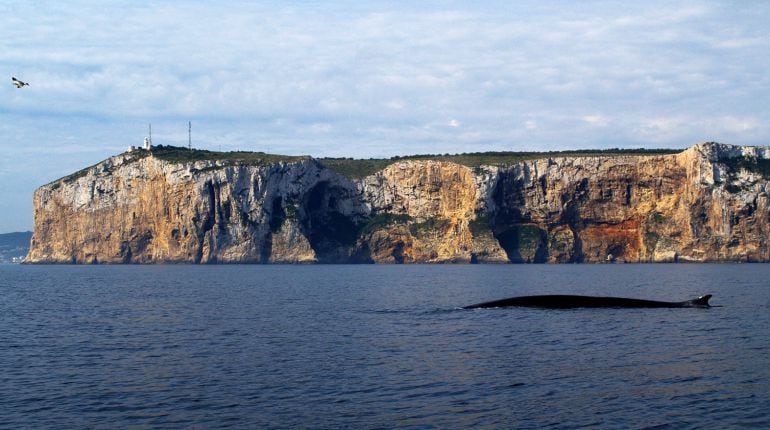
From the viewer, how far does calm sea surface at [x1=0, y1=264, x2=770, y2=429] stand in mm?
22125

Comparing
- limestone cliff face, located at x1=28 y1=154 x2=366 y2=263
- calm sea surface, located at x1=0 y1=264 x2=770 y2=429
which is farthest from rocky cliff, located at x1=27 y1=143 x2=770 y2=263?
calm sea surface, located at x1=0 y1=264 x2=770 y2=429

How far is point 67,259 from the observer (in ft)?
617

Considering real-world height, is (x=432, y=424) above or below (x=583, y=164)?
below

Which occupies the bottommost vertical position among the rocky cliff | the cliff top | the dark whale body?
the dark whale body

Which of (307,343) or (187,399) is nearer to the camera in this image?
(187,399)

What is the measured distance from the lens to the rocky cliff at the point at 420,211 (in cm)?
16138

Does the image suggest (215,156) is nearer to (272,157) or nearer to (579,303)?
(272,157)

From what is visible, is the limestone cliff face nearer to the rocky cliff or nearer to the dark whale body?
the rocky cliff

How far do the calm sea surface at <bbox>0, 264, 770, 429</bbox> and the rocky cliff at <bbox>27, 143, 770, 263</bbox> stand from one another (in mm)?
116106

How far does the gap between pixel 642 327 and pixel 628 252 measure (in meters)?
136

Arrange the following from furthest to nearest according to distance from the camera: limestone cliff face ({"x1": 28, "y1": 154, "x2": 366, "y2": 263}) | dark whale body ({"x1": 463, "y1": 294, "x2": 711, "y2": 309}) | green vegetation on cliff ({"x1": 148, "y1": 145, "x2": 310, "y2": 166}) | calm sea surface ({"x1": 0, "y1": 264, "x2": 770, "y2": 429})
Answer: green vegetation on cliff ({"x1": 148, "y1": 145, "x2": 310, "y2": 166}), limestone cliff face ({"x1": 28, "y1": 154, "x2": 366, "y2": 263}), dark whale body ({"x1": 463, "y1": 294, "x2": 711, "y2": 309}), calm sea surface ({"x1": 0, "y1": 264, "x2": 770, "y2": 429})

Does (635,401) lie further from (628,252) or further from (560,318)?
(628,252)

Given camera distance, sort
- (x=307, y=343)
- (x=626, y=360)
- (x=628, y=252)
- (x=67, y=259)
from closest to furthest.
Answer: (x=626, y=360), (x=307, y=343), (x=628, y=252), (x=67, y=259)

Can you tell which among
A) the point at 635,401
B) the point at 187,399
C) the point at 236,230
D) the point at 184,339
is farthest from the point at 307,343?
the point at 236,230
